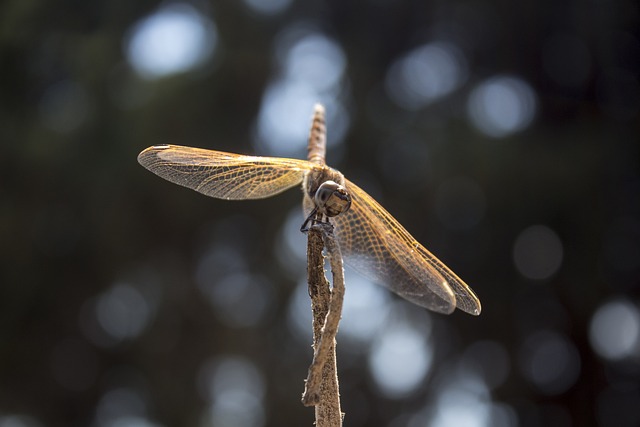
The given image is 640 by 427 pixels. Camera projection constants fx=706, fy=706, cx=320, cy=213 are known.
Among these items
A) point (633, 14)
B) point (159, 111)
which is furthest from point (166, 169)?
point (633, 14)

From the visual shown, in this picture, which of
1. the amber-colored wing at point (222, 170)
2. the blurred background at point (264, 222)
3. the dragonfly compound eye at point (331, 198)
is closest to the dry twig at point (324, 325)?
the dragonfly compound eye at point (331, 198)

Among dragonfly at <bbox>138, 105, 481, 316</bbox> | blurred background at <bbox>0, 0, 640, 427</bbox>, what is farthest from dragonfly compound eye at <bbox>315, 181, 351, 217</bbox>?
blurred background at <bbox>0, 0, 640, 427</bbox>

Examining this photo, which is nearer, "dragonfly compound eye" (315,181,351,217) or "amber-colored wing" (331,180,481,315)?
"dragonfly compound eye" (315,181,351,217)

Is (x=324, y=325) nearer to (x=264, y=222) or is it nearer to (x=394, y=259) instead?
(x=394, y=259)

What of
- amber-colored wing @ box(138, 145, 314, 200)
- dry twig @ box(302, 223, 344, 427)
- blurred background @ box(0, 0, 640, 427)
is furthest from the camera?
blurred background @ box(0, 0, 640, 427)

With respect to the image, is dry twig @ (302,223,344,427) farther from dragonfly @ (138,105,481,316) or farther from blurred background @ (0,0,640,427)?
blurred background @ (0,0,640,427)

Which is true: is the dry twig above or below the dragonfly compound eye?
below
